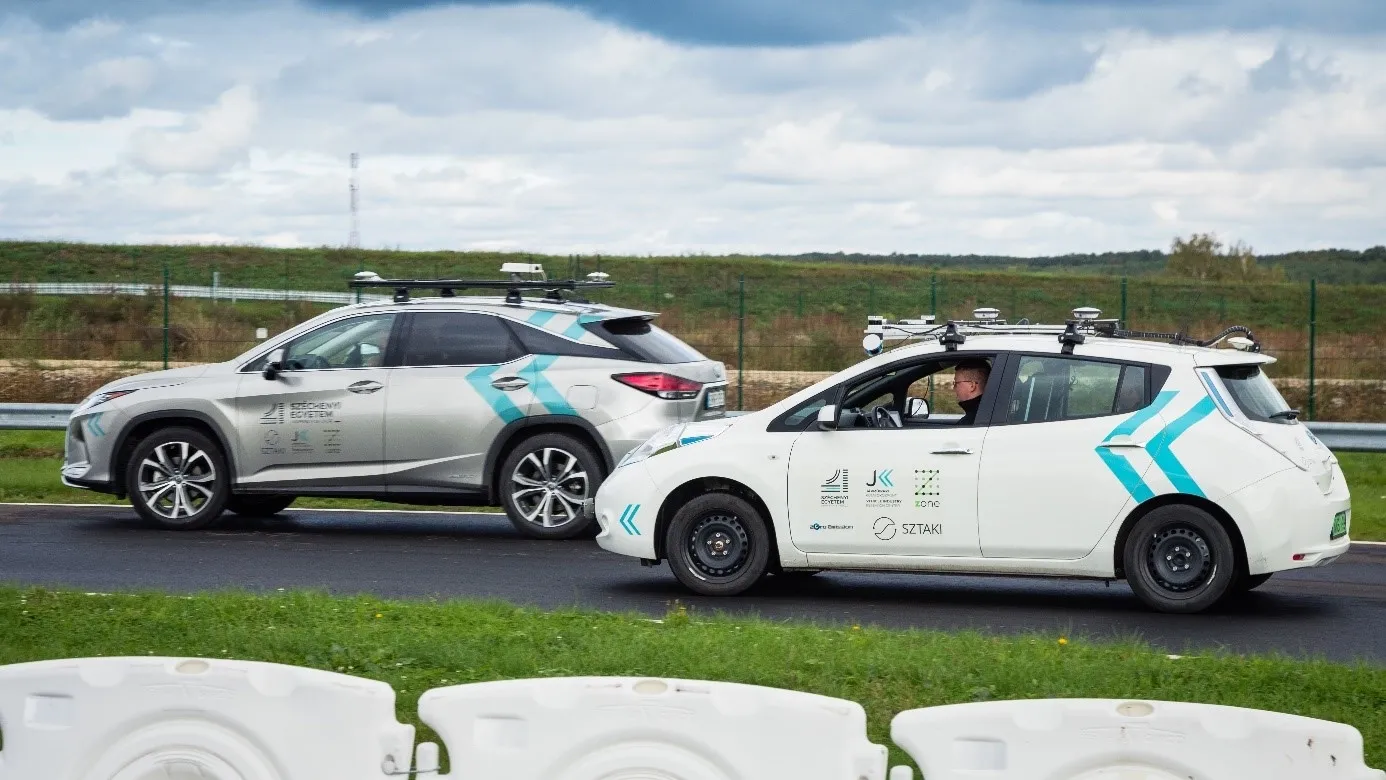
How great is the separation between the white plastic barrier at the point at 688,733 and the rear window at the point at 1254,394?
609 cm

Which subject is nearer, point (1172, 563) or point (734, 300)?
point (1172, 563)

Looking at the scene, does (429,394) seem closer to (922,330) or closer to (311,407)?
(311,407)

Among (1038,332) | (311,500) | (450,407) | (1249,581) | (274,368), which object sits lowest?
(311,500)

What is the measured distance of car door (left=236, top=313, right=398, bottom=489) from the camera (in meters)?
13.3

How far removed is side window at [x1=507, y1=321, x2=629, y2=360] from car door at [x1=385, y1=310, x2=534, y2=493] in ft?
0.28

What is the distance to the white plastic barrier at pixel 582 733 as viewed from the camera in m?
4.30

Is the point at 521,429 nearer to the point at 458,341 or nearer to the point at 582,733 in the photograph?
the point at 458,341

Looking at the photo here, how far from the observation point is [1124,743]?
14.1 feet

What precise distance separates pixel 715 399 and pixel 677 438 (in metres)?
3.21

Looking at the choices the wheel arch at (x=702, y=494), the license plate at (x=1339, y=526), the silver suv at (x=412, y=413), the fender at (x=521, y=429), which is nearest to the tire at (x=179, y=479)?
the silver suv at (x=412, y=413)

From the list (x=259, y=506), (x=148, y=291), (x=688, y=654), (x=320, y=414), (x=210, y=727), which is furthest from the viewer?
(x=148, y=291)

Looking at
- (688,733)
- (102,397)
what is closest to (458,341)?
(102,397)

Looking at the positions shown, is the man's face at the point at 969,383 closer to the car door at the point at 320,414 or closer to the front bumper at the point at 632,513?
the front bumper at the point at 632,513

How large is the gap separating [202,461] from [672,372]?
3926 mm
